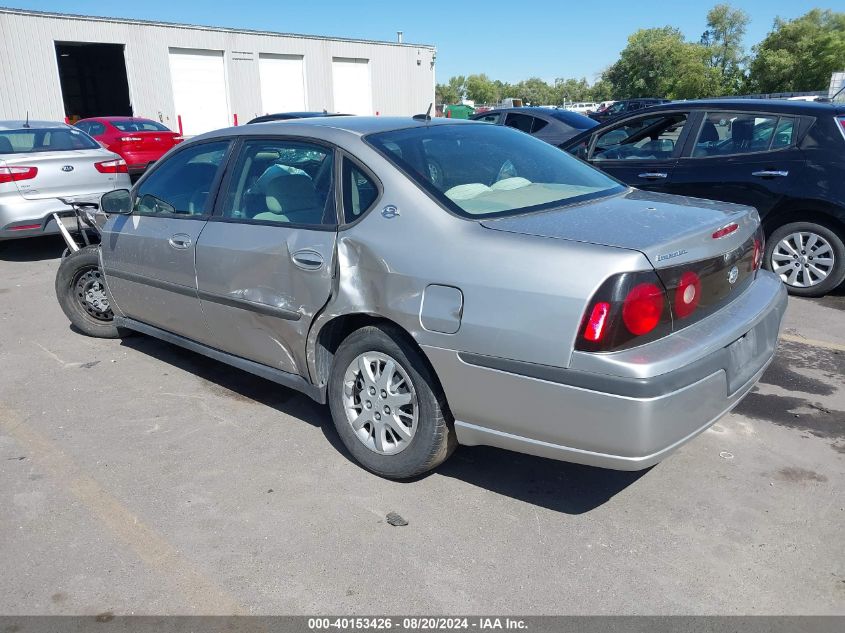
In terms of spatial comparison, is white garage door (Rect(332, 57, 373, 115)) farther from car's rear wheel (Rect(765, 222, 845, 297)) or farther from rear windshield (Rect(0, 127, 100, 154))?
car's rear wheel (Rect(765, 222, 845, 297))

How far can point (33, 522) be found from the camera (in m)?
3.03

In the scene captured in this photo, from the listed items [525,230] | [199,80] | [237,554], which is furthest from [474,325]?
[199,80]

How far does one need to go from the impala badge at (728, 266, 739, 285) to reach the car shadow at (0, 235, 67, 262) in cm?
805

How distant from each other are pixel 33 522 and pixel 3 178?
5723mm

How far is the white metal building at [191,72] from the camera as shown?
23719mm

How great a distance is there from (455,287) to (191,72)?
2810cm

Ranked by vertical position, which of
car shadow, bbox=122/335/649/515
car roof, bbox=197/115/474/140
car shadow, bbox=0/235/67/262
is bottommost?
car shadow, bbox=122/335/649/515

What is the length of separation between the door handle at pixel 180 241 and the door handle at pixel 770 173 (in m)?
4.75

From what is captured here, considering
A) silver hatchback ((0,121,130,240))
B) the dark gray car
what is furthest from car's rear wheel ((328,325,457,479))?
the dark gray car

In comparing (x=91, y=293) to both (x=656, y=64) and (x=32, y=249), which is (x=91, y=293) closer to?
(x=32, y=249)

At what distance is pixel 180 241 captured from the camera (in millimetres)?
3969

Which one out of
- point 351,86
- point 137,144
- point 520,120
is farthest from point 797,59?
point 137,144

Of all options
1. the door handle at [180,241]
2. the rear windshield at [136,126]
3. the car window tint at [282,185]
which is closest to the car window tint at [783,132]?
the car window tint at [282,185]

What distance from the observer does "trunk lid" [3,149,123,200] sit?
7562mm
